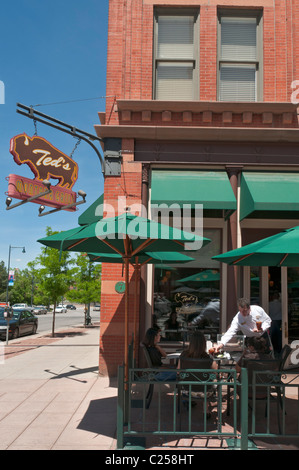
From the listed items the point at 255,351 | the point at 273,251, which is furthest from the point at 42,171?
the point at 273,251

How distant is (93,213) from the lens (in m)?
9.75

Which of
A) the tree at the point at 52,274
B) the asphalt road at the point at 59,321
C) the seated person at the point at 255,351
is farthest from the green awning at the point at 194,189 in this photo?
the asphalt road at the point at 59,321

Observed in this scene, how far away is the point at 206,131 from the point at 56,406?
659 centimetres

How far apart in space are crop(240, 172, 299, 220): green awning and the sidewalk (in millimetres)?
4757

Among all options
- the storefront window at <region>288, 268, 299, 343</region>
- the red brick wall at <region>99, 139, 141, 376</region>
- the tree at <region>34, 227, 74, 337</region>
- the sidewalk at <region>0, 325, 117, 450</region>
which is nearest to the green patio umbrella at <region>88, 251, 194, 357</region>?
the red brick wall at <region>99, 139, 141, 376</region>

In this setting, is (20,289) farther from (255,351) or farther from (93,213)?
(255,351)

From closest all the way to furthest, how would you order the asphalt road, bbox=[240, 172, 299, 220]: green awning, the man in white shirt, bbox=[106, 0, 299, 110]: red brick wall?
the man in white shirt, bbox=[240, 172, 299, 220]: green awning, bbox=[106, 0, 299, 110]: red brick wall, the asphalt road

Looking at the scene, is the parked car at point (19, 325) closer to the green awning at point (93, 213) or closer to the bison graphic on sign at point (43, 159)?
the bison graphic on sign at point (43, 159)

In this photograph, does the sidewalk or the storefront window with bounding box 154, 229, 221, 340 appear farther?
the storefront window with bounding box 154, 229, 221, 340

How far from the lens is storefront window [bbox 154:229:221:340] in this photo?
9.45 meters

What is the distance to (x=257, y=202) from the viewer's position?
28.4 ft

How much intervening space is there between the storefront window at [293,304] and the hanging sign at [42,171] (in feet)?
19.6

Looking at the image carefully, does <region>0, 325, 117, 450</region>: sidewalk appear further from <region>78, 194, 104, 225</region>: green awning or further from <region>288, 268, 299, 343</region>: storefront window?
<region>288, 268, 299, 343</region>: storefront window

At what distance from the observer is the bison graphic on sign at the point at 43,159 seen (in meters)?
9.73
